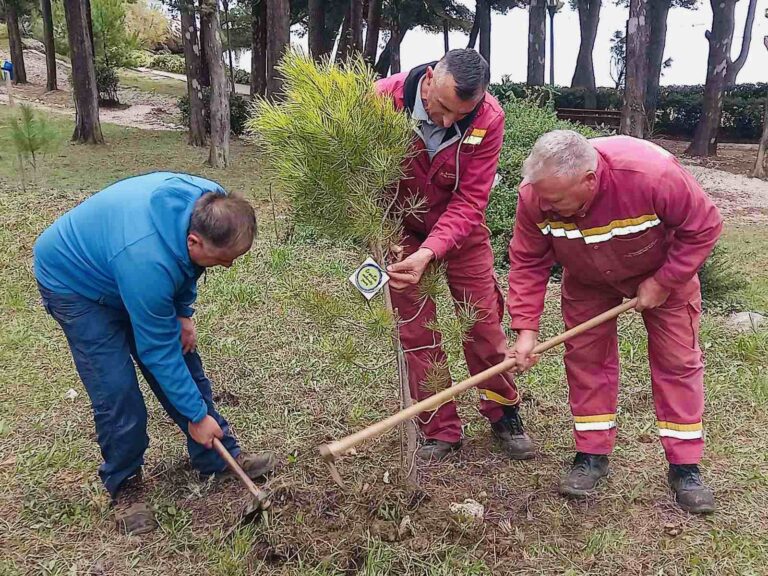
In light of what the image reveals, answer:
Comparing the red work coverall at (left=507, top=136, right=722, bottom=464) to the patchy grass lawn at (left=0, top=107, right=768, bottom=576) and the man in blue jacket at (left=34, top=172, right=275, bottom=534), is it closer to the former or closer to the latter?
the patchy grass lawn at (left=0, top=107, right=768, bottom=576)

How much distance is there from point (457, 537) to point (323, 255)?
13.7ft

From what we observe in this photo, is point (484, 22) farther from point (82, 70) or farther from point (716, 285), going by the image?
point (716, 285)

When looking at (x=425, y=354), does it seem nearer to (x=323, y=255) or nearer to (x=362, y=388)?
(x=362, y=388)

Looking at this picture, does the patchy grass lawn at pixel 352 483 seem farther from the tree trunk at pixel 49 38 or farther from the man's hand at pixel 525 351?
the tree trunk at pixel 49 38

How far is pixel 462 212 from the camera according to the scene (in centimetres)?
285

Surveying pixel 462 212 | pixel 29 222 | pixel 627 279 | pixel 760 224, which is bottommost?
pixel 760 224

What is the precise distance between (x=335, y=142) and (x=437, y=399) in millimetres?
976

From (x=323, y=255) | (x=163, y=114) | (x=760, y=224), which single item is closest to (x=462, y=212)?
(x=323, y=255)

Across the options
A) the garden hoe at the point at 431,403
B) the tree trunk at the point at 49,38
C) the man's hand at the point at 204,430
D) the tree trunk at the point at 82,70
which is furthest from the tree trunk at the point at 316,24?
the man's hand at the point at 204,430

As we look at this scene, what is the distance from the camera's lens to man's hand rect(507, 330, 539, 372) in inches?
110

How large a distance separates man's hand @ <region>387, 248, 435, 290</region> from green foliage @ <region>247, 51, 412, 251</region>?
13 cm

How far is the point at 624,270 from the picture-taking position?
2793 mm

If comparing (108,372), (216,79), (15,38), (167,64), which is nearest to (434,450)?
(108,372)

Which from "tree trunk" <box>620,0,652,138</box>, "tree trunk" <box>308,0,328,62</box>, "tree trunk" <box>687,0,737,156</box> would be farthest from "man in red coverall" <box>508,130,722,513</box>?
"tree trunk" <box>687,0,737,156</box>
